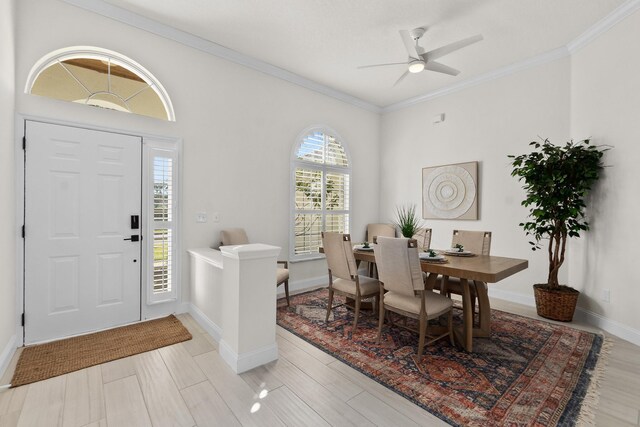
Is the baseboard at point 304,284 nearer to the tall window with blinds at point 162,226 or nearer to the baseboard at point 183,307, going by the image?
the baseboard at point 183,307

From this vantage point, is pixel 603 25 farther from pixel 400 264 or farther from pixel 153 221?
pixel 153 221

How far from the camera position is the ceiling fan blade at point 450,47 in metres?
2.75

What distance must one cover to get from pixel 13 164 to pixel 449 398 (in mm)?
3877

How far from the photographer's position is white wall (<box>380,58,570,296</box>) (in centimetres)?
381

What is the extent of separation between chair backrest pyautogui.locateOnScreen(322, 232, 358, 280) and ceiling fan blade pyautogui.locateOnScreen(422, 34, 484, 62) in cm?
212

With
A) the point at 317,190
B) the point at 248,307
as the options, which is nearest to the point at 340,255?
the point at 248,307

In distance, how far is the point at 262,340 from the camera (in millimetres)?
2354

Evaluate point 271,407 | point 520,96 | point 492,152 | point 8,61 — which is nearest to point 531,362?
point 271,407

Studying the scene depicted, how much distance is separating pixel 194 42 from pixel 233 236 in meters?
2.40

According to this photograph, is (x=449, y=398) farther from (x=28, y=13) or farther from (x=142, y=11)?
(x=28, y=13)

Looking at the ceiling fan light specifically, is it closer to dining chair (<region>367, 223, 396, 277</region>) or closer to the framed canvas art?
the framed canvas art

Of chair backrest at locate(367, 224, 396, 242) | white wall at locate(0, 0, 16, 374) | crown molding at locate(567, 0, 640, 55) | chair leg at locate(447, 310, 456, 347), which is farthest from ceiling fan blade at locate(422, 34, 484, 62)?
white wall at locate(0, 0, 16, 374)

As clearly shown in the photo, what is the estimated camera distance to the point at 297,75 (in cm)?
445

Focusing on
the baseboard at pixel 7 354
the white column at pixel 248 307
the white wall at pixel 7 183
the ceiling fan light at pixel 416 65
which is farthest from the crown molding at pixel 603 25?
the baseboard at pixel 7 354
